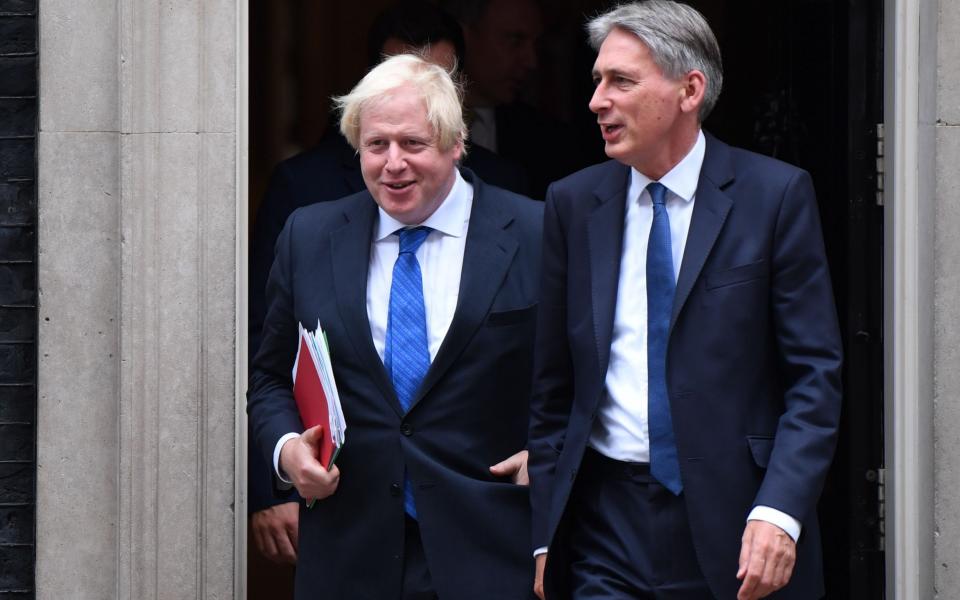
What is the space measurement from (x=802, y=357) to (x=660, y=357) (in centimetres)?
32

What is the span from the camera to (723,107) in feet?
25.1

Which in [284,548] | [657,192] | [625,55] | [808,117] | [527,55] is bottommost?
[284,548]

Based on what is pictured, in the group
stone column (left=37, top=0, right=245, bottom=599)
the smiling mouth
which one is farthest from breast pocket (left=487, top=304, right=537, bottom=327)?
stone column (left=37, top=0, right=245, bottom=599)

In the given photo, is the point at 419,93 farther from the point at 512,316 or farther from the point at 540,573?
the point at 540,573

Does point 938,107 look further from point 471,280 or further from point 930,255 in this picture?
point 471,280

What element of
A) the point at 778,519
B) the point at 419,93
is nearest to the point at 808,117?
the point at 419,93

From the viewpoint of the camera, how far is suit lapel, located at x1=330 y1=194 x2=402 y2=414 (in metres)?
3.97

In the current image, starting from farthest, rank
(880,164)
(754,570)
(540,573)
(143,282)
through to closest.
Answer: (880,164) < (143,282) < (540,573) < (754,570)

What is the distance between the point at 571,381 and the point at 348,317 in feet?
1.92

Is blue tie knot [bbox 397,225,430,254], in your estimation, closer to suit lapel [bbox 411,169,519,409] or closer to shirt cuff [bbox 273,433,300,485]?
suit lapel [bbox 411,169,519,409]

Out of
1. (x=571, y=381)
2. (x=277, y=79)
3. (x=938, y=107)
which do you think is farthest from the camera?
(x=277, y=79)

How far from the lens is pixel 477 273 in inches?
159

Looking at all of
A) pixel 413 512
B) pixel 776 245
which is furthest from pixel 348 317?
pixel 776 245

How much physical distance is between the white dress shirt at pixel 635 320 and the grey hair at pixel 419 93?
0.52 m
